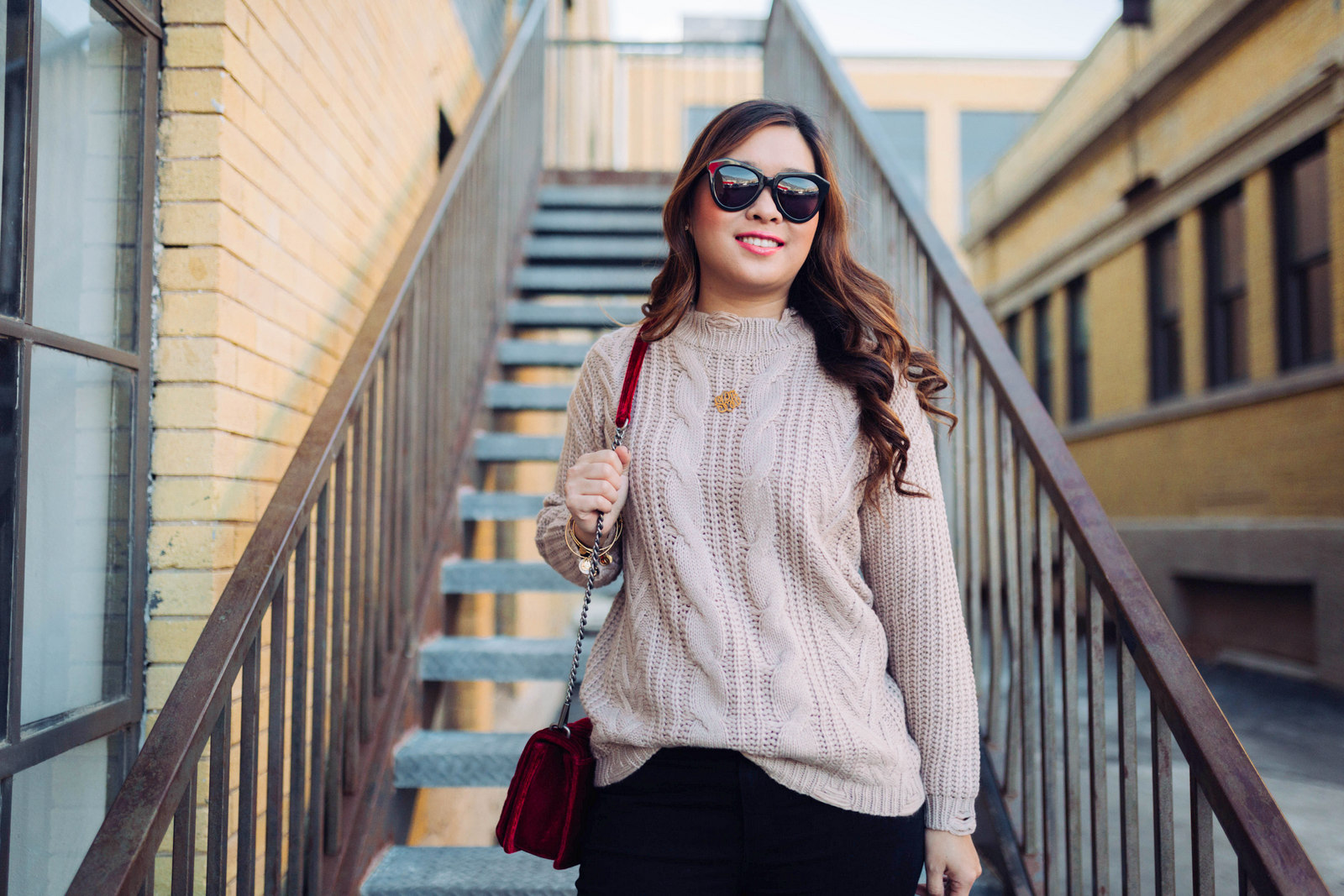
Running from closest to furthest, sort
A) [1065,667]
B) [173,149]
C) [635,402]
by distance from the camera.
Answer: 1. [635,402]
2. [1065,667]
3. [173,149]

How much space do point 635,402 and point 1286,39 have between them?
8.56 meters

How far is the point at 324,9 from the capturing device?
3.04m

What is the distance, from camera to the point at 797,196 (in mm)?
1527

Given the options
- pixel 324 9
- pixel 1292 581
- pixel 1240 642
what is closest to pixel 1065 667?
pixel 324 9

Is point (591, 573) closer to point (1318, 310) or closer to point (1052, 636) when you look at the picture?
point (1052, 636)

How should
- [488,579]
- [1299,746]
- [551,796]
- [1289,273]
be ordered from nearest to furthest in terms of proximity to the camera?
[551,796] → [488,579] → [1299,746] → [1289,273]

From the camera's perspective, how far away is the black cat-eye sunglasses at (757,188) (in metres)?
1.51

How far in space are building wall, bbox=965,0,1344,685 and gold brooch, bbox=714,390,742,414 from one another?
707 cm

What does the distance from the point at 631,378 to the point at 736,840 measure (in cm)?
71

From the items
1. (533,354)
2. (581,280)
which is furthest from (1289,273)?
(533,354)

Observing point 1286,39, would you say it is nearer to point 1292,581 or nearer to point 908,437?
point 1292,581

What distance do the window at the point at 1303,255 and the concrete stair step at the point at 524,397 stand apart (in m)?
6.45

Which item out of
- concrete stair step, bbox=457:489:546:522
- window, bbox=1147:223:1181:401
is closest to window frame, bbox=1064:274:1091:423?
window, bbox=1147:223:1181:401

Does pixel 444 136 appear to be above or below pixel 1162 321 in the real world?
above
